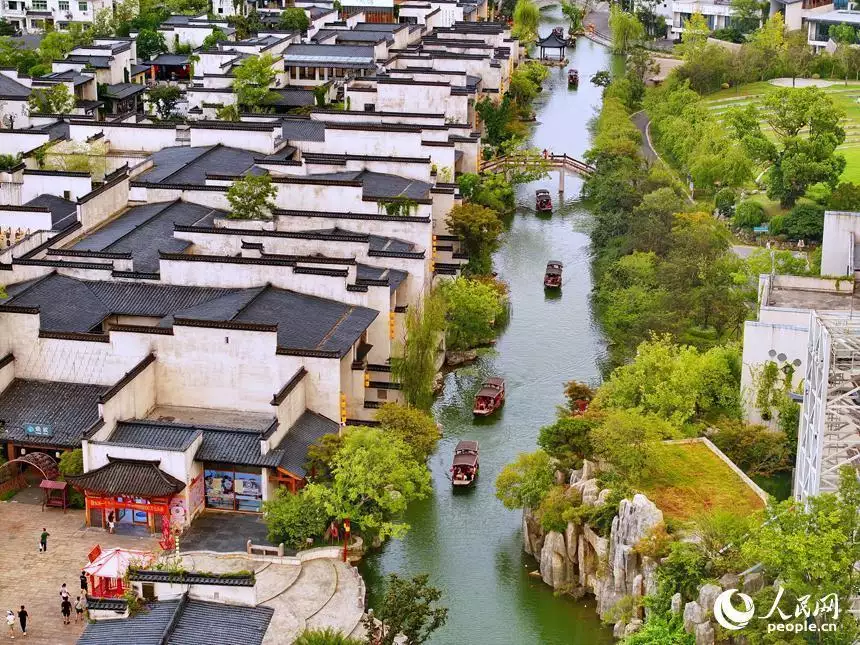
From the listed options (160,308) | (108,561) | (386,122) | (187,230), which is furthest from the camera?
(386,122)

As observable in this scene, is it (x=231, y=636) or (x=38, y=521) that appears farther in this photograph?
(x=38, y=521)

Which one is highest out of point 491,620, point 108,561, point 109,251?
point 109,251

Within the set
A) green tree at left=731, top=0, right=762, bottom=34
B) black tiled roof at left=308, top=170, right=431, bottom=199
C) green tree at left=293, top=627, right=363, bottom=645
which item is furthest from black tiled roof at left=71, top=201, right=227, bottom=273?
green tree at left=731, top=0, right=762, bottom=34

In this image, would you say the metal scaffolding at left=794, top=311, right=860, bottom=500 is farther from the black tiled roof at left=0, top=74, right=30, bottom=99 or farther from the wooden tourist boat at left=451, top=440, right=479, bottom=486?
the black tiled roof at left=0, top=74, right=30, bottom=99

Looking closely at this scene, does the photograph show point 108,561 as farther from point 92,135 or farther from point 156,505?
point 92,135

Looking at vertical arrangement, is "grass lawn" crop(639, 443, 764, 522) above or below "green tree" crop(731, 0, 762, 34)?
below

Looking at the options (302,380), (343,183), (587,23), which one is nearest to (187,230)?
(343,183)

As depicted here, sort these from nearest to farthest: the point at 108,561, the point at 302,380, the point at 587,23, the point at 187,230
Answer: the point at 108,561 → the point at 302,380 → the point at 187,230 → the point at 587,23
